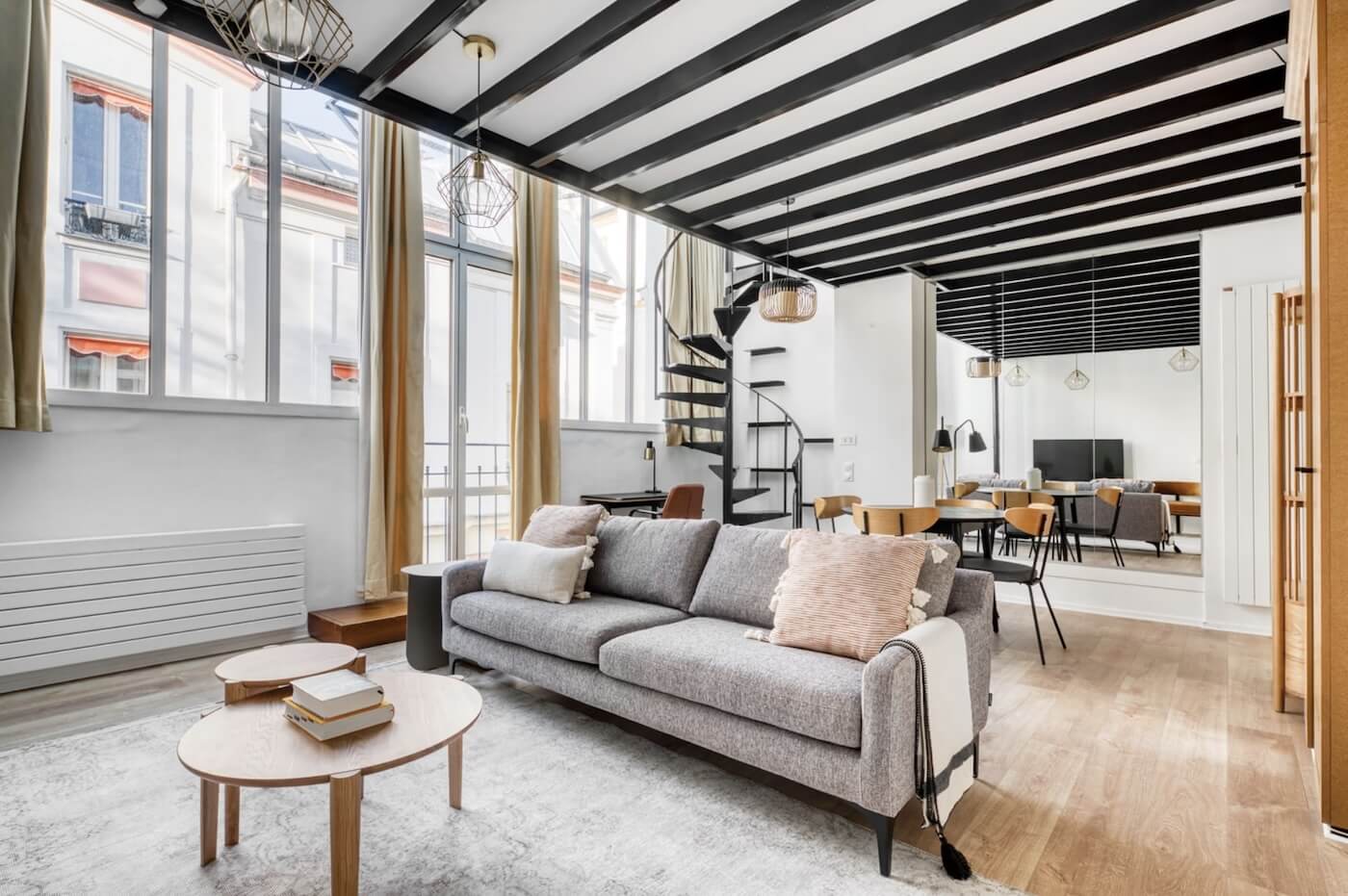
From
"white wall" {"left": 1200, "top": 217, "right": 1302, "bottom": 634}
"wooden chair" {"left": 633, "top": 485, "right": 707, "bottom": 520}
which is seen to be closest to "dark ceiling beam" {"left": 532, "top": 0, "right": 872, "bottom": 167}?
"wooden chair" {"left": 633, "top": 485, "right": 707, "bottom": 520}

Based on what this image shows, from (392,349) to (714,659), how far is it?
3.29 meters

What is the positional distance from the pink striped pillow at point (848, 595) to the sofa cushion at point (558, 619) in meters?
0.54

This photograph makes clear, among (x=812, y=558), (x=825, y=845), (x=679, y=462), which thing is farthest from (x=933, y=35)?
(x=679, y=462)

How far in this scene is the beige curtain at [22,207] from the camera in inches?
117

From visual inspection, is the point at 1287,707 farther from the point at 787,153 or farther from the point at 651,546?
the point at 787,153

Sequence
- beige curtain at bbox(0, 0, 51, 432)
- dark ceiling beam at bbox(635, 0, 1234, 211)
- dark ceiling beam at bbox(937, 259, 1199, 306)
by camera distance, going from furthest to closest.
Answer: dark ceiling beam at bbox(937, 259, 1199, 306)
beige curtain at bbox(0, 0, 51, 432)
dark ceiling beam at bbox(635, 0, 1234, 211)

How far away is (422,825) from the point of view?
198 cm

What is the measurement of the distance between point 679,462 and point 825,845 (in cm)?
521

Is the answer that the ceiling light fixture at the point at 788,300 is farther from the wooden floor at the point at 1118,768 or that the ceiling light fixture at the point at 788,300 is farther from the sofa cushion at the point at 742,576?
the wooden floor at the point at 1118,768

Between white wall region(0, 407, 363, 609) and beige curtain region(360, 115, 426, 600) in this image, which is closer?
white wall region(0, 407, 363, 609)

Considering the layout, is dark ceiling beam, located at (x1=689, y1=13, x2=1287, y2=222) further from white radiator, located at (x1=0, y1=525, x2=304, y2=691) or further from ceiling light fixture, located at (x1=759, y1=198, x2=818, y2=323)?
white radiator, located at (x1=0, y1=525, x2=304, y2=691)

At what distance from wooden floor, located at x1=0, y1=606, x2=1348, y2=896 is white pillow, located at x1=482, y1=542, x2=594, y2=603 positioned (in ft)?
2.08

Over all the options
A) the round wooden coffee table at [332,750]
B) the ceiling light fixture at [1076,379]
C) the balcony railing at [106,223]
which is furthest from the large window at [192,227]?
the ceiling light fixture at [1076,379]

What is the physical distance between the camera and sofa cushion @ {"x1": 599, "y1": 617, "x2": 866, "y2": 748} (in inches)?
73.1
